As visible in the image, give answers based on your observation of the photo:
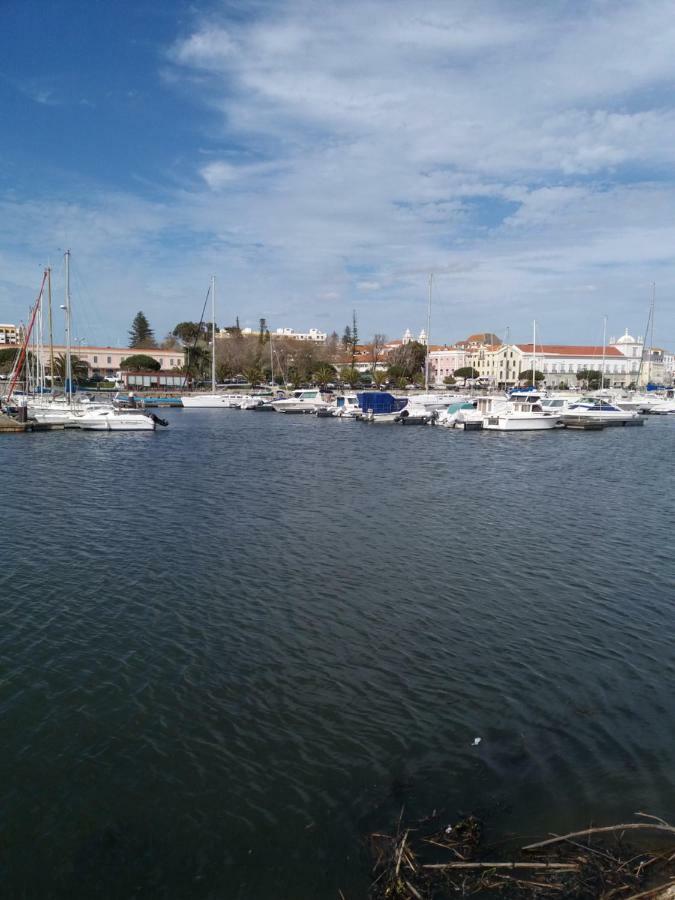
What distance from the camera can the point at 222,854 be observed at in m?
6.45

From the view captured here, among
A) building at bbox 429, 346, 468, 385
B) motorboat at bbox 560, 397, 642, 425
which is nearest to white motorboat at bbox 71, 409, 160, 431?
motorboat at bbox 560, 397, 642, 425

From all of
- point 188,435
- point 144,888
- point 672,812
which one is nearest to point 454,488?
point 672,812

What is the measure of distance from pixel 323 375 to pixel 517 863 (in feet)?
355

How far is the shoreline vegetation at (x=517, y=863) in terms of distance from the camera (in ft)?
19.1

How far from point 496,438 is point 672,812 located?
44056mm

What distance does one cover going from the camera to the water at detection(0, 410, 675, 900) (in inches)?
265

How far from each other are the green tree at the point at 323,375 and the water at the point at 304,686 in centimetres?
9228

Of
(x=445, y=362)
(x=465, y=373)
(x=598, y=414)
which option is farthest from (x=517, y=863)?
(x=445, y=362)

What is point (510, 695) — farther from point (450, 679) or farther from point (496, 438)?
point (496, 438)

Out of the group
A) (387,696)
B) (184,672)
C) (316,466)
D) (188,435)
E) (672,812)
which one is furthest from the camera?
(188,435)

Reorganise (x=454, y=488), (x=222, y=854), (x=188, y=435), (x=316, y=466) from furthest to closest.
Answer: (x=188, y=435) → (x=316, y=466) → (x=454, y=488) → (x=222, y=854)

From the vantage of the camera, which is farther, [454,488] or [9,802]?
[454,488]

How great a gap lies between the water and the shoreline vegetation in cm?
28

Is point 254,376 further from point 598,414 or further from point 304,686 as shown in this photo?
point 304,686
